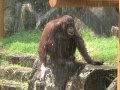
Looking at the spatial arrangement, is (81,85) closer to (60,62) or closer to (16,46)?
(60,62)

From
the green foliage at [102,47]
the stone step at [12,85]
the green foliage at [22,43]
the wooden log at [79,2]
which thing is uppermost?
the wooden log at [79,2]

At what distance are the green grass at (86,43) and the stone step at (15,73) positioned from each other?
1.89 feet

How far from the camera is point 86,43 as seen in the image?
30.9 feet

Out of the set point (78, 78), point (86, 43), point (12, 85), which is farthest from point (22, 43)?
point (78, 78)

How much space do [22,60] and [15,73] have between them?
0.53 meters

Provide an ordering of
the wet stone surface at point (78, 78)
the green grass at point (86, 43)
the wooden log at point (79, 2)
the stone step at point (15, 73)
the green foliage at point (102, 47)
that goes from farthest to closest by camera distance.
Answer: the stone step at point (15, 73), the green grass at point (86, 43), the green foliage at point (102, 47), the wet stone surface at point (78, 78), the wooden log at point (79, 2)

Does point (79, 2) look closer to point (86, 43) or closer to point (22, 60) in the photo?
point (22, 60)

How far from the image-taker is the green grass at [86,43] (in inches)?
312

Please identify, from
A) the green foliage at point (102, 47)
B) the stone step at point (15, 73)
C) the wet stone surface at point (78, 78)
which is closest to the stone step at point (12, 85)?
the stone step at point (15, 73)

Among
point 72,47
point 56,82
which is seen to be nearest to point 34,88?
point 56,82

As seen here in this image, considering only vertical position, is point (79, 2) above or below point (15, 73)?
above

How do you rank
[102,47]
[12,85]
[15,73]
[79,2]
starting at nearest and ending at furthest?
[79,2] → [12,85] → [15,73] → [102,47]

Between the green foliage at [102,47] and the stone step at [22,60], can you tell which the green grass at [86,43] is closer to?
the green foliage at [102,47]

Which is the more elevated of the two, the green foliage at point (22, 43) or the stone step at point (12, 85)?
the green foliage at point (22, 43)
